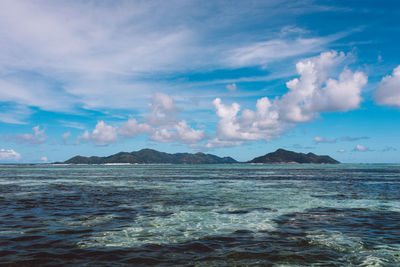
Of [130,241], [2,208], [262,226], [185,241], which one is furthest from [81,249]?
[2,208]

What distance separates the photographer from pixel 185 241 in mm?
14258

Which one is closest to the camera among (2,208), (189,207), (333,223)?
(333,223)

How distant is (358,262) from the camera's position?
11430mm

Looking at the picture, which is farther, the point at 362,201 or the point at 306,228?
the point at 362,201

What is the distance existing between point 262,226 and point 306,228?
259 cm

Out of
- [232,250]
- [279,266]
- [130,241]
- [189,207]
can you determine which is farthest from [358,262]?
[189,207]

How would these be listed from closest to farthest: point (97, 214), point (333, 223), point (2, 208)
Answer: point (333, 223) < point (97, 214) < point (2, 208)

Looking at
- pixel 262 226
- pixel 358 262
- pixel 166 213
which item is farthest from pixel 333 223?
pixel 166 213

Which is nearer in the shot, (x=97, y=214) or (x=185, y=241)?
(x=185, y=241)

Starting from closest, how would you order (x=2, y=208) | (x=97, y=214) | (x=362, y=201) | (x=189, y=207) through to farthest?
(x=97, y=214) → (x=2, y=208) → (x=189, y=207) → (x=362, y=201)

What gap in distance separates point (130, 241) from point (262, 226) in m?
8.13

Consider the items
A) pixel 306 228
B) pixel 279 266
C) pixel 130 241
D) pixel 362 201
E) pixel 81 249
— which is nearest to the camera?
pixel 279 266

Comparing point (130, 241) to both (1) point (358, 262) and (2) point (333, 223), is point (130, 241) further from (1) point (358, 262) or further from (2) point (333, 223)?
(2) point (333, 223)

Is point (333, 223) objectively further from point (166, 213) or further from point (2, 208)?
point (2, 208)
